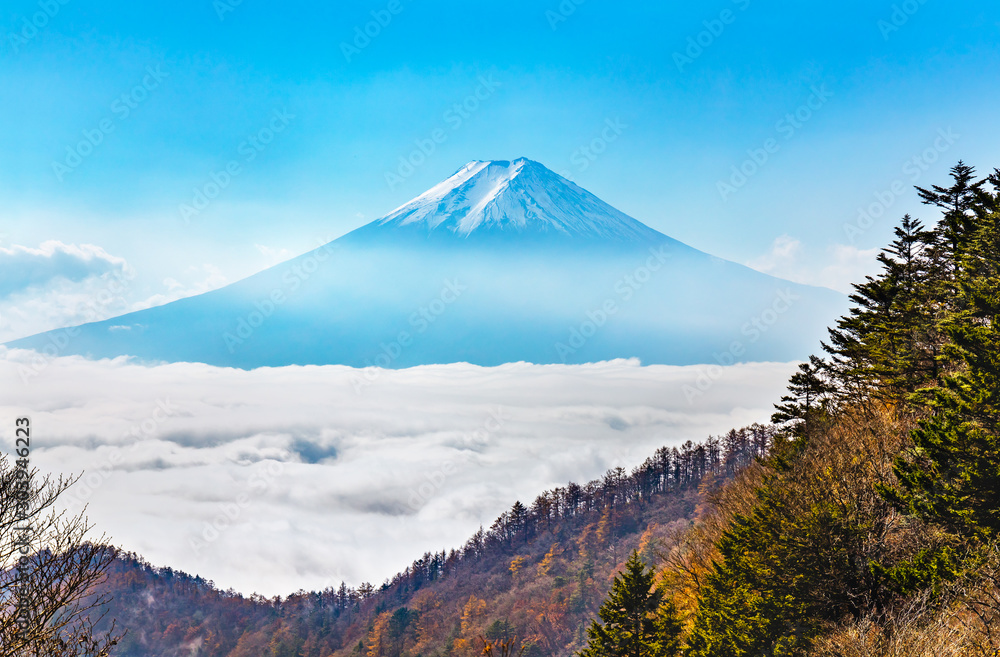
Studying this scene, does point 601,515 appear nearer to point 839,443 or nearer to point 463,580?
point 463,580

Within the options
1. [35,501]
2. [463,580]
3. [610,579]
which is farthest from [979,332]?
[463,580]

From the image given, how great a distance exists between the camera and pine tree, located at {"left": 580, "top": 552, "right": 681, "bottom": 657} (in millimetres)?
22766

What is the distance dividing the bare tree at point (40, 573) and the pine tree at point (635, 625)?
711 inches

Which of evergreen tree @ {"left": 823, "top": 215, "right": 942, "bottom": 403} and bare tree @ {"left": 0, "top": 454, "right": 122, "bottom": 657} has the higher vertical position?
evergreen tree @ {"left": 823, "top": 215, "right": 942, "bottom": 403}

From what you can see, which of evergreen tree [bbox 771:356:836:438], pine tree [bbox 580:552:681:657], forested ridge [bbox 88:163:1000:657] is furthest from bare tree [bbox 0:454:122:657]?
evergreen tree [bbox 771:356:836:438]

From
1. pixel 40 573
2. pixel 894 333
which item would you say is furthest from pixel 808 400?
pixel 40 573

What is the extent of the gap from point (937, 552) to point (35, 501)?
2153 centimetres

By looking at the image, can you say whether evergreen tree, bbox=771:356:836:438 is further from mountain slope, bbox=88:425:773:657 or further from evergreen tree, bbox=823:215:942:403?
mountain slope, bbox=88:425:773:657

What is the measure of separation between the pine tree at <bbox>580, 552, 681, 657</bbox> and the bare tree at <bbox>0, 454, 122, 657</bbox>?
18057 mm

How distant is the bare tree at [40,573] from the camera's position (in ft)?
30.9

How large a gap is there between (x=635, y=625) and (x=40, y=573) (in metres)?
20.3

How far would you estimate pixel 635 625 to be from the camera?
2317 cm

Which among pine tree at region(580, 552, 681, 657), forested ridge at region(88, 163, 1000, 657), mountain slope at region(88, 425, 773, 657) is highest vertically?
forested ridge at region(88, 163, 1000, 657)

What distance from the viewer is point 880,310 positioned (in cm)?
2819
